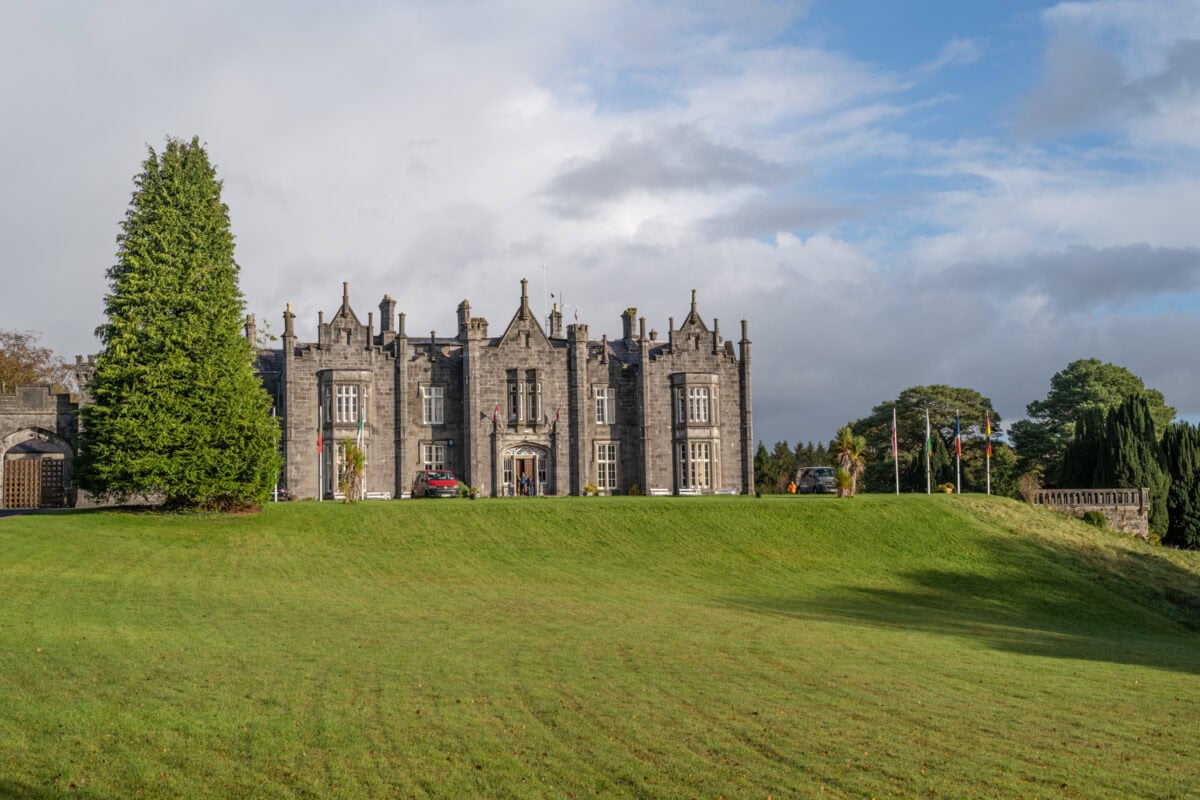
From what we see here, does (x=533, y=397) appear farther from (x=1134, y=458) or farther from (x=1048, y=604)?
(x=1134, y=458)

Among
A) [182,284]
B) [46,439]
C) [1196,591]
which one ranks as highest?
[182,284]

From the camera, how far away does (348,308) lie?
6209 centimetres

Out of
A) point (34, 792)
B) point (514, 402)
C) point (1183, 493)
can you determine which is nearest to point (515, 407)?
point (514, 402)

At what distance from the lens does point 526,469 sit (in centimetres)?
6316

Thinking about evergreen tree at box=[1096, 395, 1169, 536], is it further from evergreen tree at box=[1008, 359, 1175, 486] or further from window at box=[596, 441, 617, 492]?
window at box=[596, 441, 617, 492]

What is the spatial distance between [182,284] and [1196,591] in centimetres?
4182

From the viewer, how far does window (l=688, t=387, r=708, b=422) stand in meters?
64.0

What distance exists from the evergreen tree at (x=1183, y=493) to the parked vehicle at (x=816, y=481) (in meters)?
19.1

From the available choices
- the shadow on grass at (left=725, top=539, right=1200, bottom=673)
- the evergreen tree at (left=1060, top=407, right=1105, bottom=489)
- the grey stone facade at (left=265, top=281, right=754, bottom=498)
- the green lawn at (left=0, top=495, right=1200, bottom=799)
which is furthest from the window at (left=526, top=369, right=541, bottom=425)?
the evergreen tree at (left=1060, top=407, right=1105, bottom=489)

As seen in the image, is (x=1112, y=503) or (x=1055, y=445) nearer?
(x=1112, y=503)

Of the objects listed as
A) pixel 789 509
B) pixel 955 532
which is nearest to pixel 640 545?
pixel 789 509

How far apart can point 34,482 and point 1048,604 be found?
51759mm

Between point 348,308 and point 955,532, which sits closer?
point 955,532

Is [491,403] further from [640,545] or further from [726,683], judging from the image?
[726,683]
